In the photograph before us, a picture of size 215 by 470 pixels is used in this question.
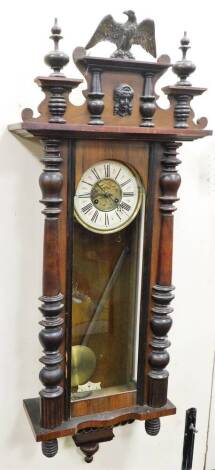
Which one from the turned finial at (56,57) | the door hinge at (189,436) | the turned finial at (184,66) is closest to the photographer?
the turned finial at (56,57)

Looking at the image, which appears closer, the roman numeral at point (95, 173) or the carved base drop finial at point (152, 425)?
the roman numeral at point (95, 173)

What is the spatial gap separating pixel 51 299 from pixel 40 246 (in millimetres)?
192

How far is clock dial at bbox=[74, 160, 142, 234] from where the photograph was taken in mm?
934

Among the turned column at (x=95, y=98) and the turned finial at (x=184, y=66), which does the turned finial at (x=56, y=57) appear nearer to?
the turned column at (x=95, y=98)

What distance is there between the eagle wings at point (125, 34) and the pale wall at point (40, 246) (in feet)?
0.52

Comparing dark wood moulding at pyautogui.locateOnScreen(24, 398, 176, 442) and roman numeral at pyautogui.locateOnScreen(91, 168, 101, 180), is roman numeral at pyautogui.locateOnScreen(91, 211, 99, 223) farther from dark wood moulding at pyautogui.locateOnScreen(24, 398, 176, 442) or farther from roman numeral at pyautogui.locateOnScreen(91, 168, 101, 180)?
dark wood moulding at pyautogui.locateOnScreen(24, 398, 176, 442)

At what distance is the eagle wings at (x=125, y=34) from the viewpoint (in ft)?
2.90

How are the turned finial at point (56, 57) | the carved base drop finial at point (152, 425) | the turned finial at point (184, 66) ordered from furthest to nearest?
1. the carved base drop finial at point (152, 425)
2. the turned finial at point (184, 66)
3. the turned finial at point (56, 57)

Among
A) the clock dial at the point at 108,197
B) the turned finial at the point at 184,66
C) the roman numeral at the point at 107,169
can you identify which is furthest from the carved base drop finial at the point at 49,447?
the turned finial at the point at 184,66

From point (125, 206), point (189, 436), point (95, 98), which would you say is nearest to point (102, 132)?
point (95, 98)

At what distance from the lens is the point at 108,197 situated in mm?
960

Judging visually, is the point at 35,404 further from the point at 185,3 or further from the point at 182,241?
the point at 185,3

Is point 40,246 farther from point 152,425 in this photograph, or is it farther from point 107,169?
point 152,425

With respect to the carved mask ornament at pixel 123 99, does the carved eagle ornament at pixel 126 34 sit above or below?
above
